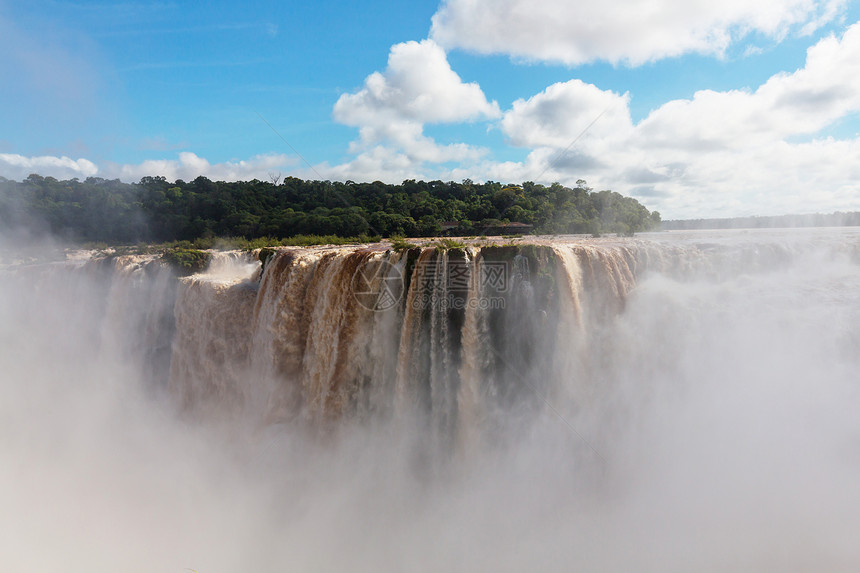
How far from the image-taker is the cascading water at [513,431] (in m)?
8.59

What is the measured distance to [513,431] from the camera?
399 inches

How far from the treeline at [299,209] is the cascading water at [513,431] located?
13064 millimetres

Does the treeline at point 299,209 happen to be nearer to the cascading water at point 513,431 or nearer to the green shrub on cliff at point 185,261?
the green shrub on cliff at point 185,261

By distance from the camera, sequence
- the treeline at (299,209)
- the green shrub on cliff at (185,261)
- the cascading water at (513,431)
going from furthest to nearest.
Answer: the treeline at (299,209), the green shrub on cliff at (185,261), the cascading water at (513,431)

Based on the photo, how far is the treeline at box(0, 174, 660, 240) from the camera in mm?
25875

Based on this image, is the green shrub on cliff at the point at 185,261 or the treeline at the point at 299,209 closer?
the green shrub on cliff at the point at 185,261

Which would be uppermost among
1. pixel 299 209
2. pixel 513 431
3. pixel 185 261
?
pixel 299 209

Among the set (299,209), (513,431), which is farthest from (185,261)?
(299,209)

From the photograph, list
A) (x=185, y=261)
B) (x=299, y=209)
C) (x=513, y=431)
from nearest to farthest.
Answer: (x=513, y=431) < (x=185, y=261) < (x=299, y=209)

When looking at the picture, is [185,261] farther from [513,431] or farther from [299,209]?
[299,209]

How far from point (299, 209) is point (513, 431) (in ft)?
104

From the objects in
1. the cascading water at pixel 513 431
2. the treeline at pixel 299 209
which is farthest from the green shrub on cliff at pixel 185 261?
the treeline at pixel 299 209

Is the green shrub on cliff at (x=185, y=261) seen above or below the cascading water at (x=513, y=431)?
above

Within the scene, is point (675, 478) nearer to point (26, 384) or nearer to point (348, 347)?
point (348, 347)
